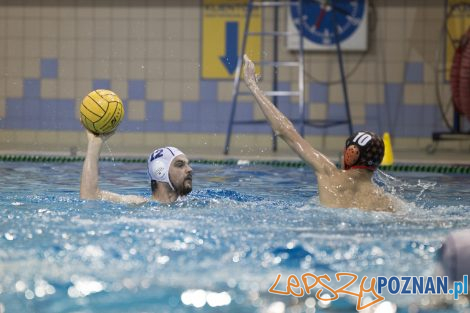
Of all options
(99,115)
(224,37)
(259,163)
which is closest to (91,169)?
(99,115)

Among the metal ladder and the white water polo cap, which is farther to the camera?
the metal ladder

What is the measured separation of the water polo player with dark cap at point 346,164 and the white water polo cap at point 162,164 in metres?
0.64

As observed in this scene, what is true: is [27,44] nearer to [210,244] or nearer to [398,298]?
[210,244]

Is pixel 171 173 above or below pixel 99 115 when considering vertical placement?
below

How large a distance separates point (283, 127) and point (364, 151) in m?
0.44

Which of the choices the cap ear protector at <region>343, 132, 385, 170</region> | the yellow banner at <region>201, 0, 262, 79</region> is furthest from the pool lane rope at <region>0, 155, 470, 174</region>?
the cap ear protector at <region>343, 132, 385, 170</region>

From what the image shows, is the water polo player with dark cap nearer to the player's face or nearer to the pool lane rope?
the player's face

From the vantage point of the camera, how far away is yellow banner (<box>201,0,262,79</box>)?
10586 mm

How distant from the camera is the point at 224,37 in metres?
10.6

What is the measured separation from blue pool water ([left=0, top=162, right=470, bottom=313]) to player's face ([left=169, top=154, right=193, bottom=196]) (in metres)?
0.10

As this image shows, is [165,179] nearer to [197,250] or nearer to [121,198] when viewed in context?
[121,198]

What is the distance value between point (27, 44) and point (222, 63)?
7.88 ft

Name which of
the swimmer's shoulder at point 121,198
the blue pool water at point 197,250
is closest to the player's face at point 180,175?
the blue pool water at point 197,250

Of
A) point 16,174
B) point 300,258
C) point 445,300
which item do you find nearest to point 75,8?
point 16,174
